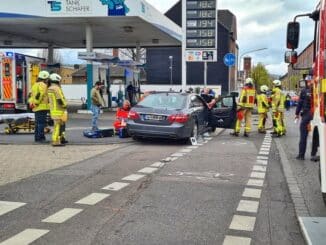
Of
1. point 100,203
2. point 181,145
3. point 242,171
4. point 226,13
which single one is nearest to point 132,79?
point 181,145

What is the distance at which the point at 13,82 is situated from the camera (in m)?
25.1

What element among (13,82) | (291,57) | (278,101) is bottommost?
(278,101)

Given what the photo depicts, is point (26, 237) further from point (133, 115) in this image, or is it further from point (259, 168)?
point (133, 115)

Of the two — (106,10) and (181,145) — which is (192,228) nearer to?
(181,145)

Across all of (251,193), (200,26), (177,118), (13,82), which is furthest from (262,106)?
(200,26)

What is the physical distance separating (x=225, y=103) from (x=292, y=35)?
1091cm

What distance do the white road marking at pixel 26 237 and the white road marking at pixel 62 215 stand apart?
44 centimetres

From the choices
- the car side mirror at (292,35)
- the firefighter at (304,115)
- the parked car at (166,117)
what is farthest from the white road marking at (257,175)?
the parked car at (166,117)

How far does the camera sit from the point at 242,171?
10.4 meters

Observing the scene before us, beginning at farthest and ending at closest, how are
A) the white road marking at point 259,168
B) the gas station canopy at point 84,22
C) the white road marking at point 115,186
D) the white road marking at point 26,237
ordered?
the gas station canopy at point 84,22 < the white road marking at point 259,168 < the white road marking at point 115,186 < the white road marking at point 26,237

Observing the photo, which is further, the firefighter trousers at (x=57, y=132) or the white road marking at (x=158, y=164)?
the firefighter trousers at (x=57, y=132)

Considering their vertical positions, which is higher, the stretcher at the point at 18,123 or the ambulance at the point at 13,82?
the ambulance at the point at 13,82

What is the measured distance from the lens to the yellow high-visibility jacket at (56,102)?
14.0 metres

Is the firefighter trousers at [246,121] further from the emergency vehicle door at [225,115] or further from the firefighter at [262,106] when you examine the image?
the firefighter at [262,106]
